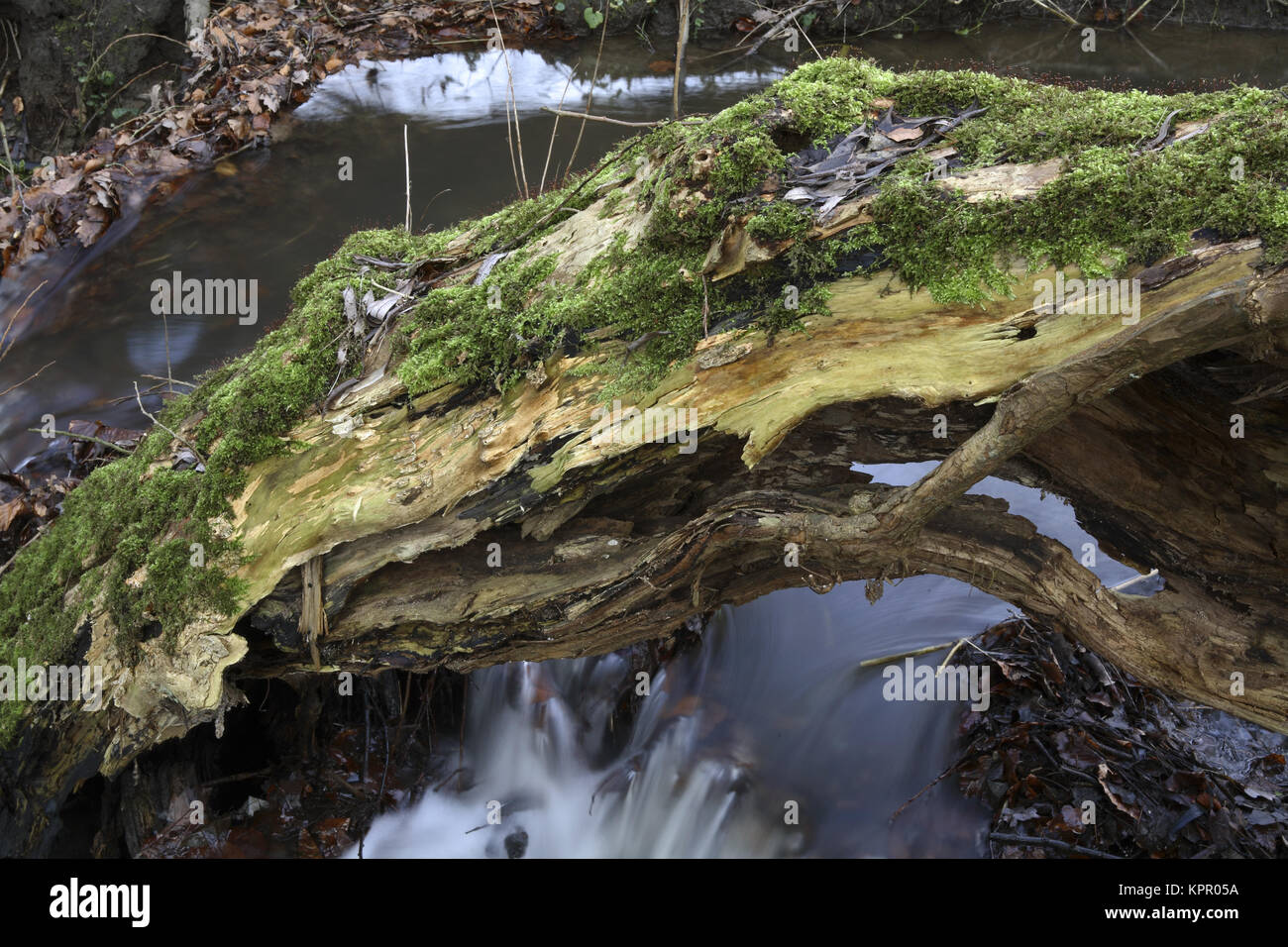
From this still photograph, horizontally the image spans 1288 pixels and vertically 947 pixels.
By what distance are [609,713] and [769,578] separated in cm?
203

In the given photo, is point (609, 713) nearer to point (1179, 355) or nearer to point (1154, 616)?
point (1154, 616)

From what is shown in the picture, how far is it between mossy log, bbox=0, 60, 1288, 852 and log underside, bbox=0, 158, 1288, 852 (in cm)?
1

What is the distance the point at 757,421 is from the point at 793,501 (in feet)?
1.81

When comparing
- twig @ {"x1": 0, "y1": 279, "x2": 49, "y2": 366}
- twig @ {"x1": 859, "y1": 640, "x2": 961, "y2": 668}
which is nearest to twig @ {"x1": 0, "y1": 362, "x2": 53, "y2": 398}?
twig @ {"x1": 0, "y1": 279, "x2": 49, "y2": 366}

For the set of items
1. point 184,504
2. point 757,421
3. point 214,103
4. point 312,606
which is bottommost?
point 312,606

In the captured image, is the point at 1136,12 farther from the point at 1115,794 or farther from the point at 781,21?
the point at 1115,794

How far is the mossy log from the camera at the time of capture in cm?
266

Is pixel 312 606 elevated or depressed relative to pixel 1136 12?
depressed

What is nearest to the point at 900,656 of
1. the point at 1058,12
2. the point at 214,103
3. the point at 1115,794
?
the point at 1115,794

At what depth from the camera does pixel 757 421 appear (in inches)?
119

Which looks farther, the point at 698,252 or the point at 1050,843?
the point at 1050,843

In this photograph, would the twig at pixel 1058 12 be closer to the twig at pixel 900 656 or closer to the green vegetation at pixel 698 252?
the twig at pixel 900 656

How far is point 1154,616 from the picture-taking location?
321 cm
